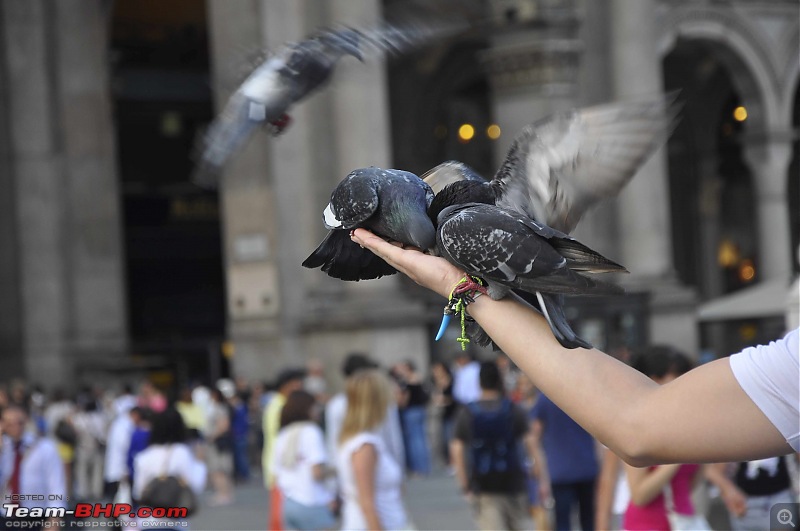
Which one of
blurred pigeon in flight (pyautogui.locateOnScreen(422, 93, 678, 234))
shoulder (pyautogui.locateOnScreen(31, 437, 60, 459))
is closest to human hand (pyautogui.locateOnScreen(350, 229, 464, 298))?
blurred pigeon in flight (pyautogui.locateOnScreen(422, 93, 678, 234))

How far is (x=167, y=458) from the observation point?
27.6 ft

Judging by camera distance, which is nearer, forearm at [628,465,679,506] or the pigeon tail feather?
the pigeon tail feather

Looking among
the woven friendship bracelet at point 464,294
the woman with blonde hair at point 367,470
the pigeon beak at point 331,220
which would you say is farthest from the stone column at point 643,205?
the woven friendship bracelet at point 464,294

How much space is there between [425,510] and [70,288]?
1481 centimetres

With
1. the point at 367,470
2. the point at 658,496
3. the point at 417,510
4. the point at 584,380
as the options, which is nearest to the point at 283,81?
the point at 584,380

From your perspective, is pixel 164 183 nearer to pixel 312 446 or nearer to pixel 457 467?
pixel 457 467

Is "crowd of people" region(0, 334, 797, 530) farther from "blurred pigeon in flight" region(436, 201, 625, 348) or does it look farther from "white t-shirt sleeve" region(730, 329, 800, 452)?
"white t-shirt sleeve" region(730, 329, 800, 452)

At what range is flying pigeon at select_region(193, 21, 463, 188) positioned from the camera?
4.29 m

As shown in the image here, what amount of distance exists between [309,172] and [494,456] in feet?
45.9

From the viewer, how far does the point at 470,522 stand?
46.1 feet

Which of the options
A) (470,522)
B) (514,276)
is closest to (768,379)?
(514,276)

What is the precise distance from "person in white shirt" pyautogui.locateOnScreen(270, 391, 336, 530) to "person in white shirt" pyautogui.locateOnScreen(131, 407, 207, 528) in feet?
1.87

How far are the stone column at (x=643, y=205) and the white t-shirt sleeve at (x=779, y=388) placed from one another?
23.5m

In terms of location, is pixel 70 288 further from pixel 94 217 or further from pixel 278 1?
pixel 278 1
